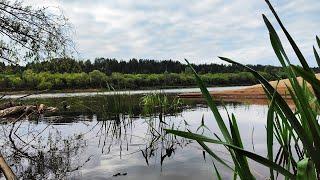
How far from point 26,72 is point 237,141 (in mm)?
5256

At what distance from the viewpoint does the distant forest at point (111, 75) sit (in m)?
5.75

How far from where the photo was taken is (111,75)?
143 feet

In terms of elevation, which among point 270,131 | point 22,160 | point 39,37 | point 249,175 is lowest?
point 22,160

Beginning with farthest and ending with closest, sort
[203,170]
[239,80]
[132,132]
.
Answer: [239,80] → [132,132] → [203,170]

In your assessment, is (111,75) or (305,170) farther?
(111,75)

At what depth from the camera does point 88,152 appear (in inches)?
269

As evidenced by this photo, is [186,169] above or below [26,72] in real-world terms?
below

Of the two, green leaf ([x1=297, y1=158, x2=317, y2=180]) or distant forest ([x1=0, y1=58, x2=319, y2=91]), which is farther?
distant forest ([x1=0, y1=58, x2=319, y2=91])

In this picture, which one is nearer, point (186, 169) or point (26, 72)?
point (186, 169)

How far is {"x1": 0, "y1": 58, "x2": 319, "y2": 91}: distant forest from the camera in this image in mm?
5750

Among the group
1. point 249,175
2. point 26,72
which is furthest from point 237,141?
point 26,72

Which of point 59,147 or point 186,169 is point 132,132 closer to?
point 59,147

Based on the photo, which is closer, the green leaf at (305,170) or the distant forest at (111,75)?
the green leaf at (305,170)

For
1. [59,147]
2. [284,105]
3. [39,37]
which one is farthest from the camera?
[59,147]
